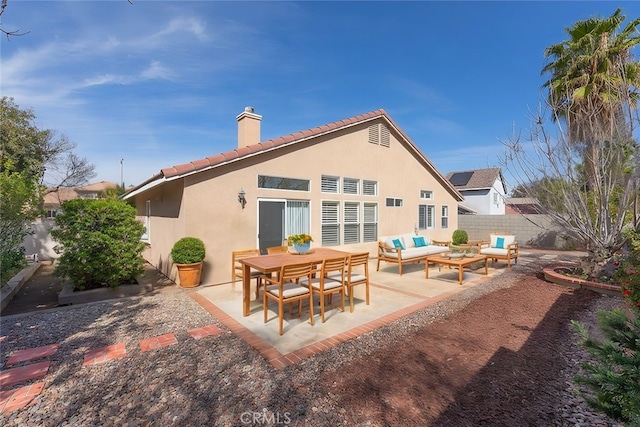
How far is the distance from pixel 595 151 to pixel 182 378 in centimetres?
1000

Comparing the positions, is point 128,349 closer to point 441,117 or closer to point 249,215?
point 249,215

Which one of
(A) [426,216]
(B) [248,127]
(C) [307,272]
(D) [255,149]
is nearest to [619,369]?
(C) [307,272]

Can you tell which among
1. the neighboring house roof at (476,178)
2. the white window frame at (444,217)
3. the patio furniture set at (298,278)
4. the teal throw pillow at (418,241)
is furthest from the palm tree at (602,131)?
the neighboring house roof at (476,178)

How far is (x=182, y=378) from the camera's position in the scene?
3.34 m

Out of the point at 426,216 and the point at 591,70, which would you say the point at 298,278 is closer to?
the point at 426,216

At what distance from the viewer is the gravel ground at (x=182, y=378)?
272 centimetres

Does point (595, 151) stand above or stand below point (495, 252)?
above

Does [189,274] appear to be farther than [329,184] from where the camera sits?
No

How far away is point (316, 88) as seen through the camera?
14.3m

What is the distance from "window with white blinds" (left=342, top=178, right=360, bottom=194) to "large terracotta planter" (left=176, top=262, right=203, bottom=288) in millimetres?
5638

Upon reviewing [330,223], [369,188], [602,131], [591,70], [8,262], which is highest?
[591,70]

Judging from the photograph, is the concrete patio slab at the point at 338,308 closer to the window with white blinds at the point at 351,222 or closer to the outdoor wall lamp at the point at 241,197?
the window with white blinds at the point at 351,222

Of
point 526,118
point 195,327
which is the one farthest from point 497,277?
point 195,327

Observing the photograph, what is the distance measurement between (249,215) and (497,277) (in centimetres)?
782
